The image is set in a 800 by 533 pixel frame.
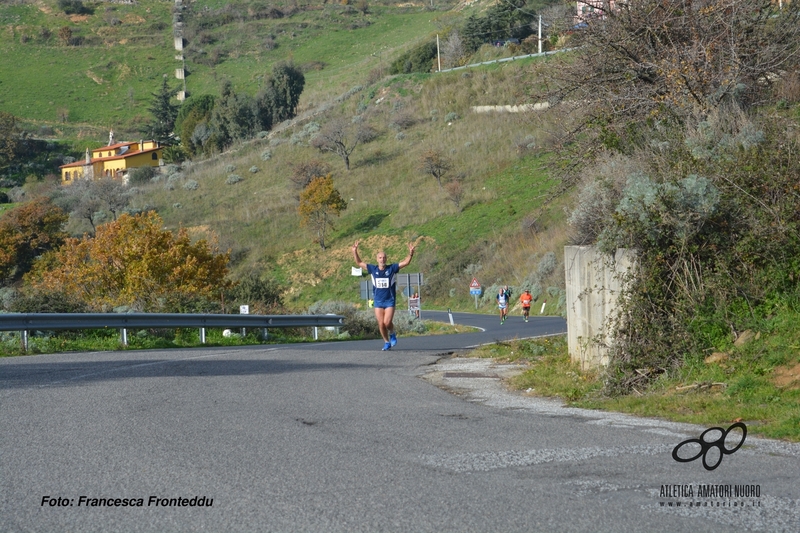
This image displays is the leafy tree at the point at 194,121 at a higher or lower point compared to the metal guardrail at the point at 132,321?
higher

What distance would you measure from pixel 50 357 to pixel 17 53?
146m

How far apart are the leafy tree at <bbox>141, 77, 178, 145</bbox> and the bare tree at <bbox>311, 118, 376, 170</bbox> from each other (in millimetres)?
38840

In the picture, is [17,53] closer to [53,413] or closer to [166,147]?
[166,147]

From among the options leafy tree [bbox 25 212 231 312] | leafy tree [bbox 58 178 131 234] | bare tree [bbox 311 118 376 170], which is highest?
bare tree [bbox 311 118 376 170]

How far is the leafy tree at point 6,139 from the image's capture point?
4087 inches

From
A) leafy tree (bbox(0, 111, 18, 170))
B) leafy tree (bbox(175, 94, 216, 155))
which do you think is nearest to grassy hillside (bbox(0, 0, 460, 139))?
leafy tree (bbox(175, 94, 216, 155))

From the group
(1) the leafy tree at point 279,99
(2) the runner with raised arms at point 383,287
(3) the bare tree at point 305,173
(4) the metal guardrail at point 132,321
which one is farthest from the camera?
(1) the leafy tree at point 279,99

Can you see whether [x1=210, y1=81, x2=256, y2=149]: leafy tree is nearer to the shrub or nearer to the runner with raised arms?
the shrub

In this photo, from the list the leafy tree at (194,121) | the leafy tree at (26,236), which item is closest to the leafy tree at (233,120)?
the leafy tree at (194,121)

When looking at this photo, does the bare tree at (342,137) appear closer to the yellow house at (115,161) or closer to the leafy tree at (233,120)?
the leafy tree at (233,120)

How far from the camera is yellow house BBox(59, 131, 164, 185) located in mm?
98625

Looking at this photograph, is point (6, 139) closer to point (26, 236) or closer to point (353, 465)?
point (26, 236)

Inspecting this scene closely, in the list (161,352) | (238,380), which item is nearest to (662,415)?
(238,380)

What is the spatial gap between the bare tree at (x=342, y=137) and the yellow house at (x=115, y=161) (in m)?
26.2
